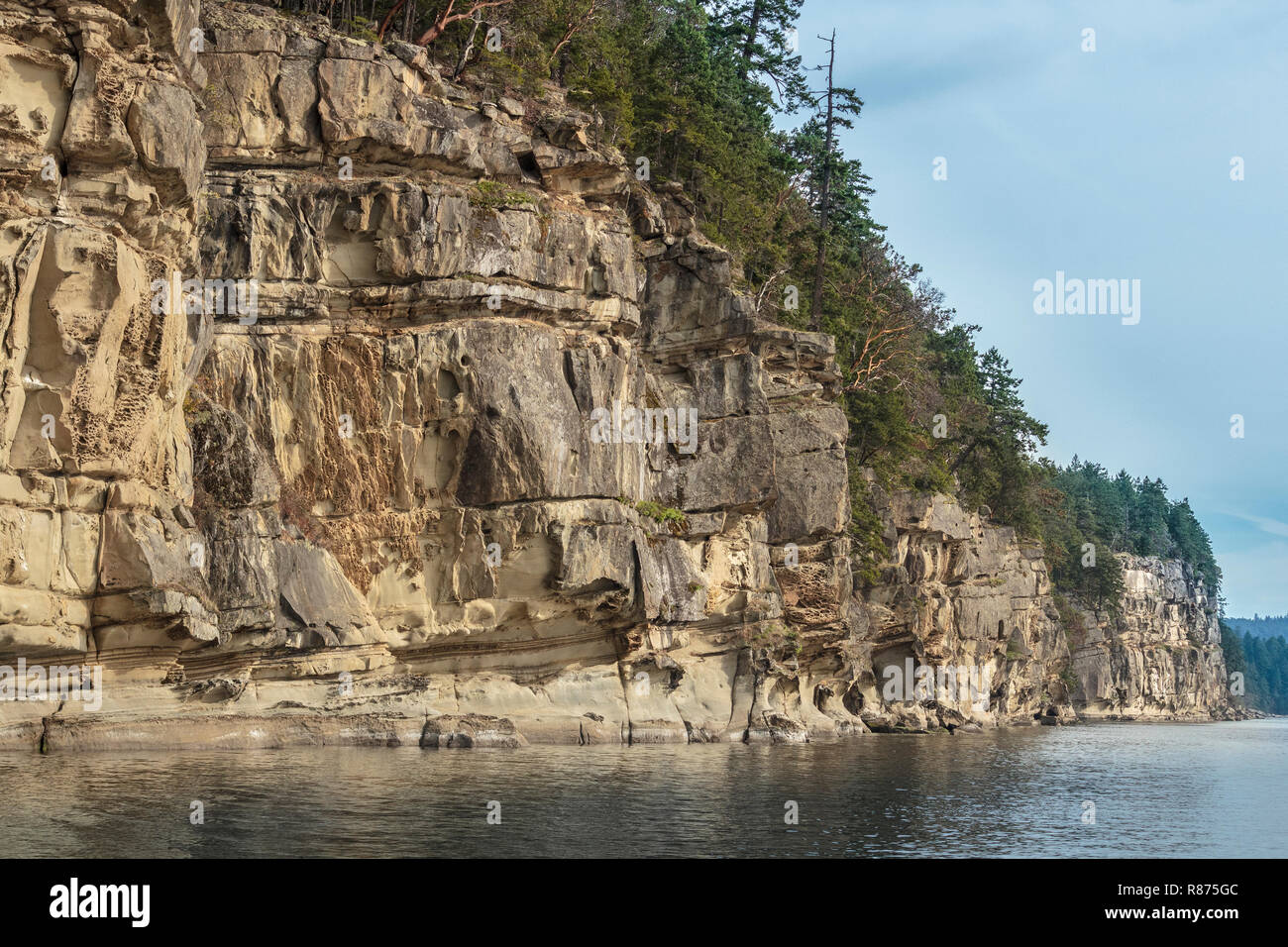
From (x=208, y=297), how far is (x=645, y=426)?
1462cm

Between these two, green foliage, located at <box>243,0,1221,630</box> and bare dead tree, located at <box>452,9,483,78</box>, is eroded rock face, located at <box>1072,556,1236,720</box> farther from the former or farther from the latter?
bare dead tree, located at <box>452,9,483,78</box>

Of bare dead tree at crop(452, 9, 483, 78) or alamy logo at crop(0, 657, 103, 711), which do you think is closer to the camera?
alamy logo at crop(0, 657, 103, 711)

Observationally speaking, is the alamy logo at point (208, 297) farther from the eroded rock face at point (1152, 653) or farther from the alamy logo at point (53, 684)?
the eroded rock face at point (1152, 653)

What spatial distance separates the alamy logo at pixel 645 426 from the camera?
37.2 metres

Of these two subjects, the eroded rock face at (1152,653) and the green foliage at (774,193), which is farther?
the eroded rock face at (1152,653)

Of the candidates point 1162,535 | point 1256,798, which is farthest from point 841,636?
point 1162,535

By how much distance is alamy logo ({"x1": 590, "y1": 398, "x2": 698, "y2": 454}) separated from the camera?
37.2 meters

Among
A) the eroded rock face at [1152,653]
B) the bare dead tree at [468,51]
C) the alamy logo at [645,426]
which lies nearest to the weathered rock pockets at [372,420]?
the alamy logo at [645,426]

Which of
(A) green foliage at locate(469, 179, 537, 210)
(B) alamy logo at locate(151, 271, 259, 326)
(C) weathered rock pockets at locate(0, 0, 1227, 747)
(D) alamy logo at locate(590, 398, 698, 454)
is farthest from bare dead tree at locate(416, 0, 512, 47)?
(D) alamy logo at locate(590, 398, 698, 454)

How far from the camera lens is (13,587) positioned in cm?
2492

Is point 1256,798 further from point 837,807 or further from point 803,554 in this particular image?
point 803,554

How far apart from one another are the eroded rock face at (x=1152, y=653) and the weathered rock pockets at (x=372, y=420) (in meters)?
56.1

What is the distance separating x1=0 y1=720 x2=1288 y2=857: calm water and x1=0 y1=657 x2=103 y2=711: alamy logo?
1771 mm
